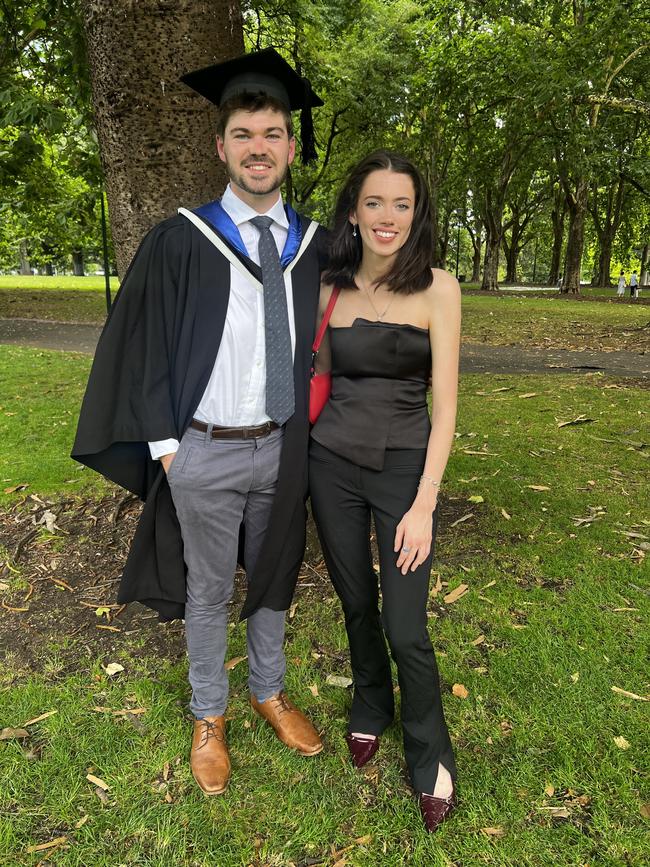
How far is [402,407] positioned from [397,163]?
35.7 inches

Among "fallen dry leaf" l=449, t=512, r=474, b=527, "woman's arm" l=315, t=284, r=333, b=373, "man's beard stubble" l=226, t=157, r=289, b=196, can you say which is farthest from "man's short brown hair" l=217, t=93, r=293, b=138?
"fallen dry leaf" l=449, t=512, r=474, b=527

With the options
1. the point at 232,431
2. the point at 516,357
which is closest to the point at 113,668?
the point at 232,431

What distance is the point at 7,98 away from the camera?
15.5 ft

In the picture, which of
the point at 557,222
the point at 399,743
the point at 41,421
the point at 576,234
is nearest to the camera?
the point at 399,743

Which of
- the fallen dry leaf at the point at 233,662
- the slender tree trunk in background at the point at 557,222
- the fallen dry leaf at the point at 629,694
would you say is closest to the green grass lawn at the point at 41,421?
the fallen dry leaf at the point at 233,662

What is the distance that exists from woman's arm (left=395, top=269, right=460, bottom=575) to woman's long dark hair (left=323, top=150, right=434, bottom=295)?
0.30 feet

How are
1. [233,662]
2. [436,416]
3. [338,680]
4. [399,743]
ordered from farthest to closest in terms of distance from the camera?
[233,662] < [338,680] < [399,743] < [436,416]

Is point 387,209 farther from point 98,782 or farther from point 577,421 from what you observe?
point 577,421

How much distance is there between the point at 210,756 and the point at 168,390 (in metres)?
1.53

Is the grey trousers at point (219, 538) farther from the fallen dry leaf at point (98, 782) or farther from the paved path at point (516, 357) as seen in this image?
the paved path at point (516, 357)

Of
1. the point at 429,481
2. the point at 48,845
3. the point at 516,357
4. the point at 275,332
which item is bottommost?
the point at 48,845

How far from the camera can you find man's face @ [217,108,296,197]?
2.27 metres

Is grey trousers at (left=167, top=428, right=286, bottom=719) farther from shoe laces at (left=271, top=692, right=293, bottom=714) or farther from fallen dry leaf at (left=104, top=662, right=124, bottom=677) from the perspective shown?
fallen dry leaf at (left=104, top=662, right=124, bottom=677)

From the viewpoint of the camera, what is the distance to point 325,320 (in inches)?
97.1
